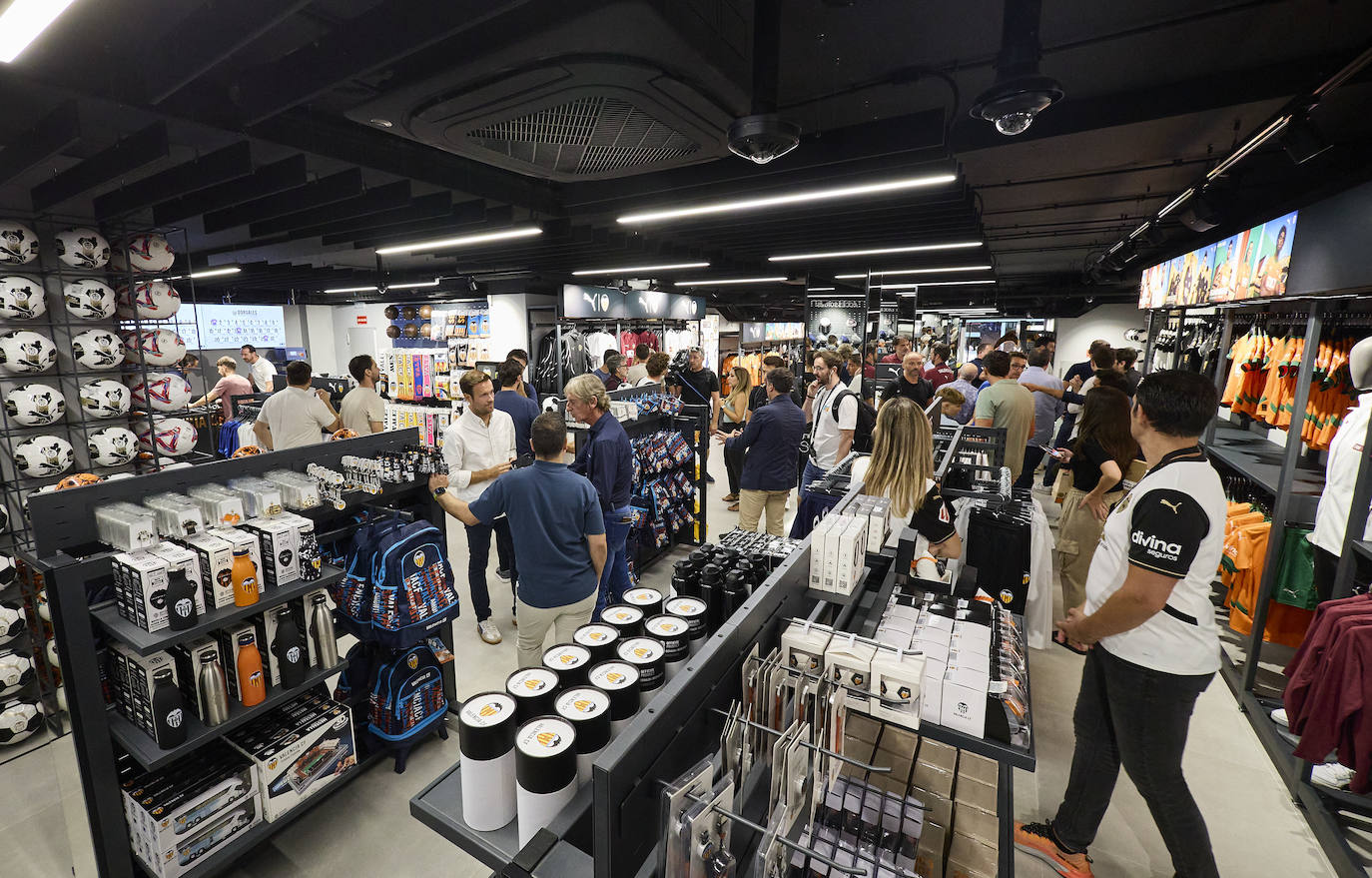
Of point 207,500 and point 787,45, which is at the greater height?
point 787,45

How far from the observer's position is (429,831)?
2.69 m

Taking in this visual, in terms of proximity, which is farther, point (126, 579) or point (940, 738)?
point (126, 579)

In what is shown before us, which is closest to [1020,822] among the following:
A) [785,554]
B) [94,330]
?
[785,554]

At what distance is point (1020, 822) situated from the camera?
2.72 m

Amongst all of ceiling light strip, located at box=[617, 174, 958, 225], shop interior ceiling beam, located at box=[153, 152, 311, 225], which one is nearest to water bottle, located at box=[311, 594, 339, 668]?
shop interior ceiling beam, located at box=[153, 152, 311, 225]

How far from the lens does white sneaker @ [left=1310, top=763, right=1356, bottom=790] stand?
2770 mm

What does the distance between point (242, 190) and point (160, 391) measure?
1648 mm

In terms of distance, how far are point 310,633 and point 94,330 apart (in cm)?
329

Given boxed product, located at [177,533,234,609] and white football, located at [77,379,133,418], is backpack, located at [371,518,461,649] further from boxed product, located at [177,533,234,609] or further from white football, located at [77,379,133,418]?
white football, located at [77,379,133,418]

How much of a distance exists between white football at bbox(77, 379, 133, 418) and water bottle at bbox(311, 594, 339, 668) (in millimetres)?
2979

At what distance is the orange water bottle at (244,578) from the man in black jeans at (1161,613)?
3.21 meters

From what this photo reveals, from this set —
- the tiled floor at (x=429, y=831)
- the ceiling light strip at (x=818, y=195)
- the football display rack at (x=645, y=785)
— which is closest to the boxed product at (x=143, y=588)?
the tiled floor at (x=429, y=831)

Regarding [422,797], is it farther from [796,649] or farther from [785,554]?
[785,554]

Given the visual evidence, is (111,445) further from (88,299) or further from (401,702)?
(401,702)
